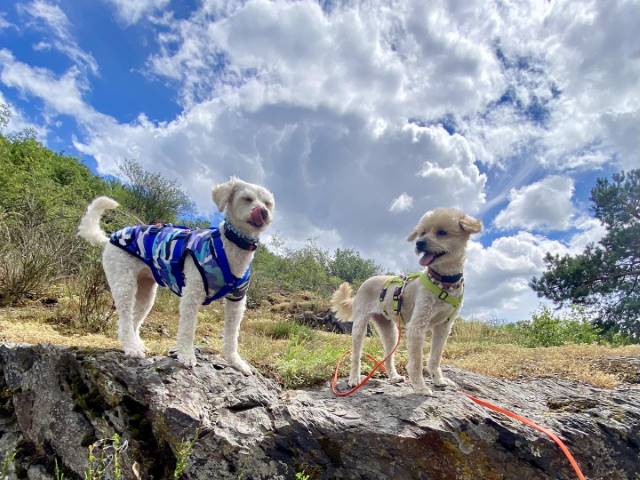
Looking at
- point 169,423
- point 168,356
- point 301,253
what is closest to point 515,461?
point 169,423

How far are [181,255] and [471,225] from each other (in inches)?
111

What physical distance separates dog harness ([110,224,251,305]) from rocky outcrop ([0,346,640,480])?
737 mm

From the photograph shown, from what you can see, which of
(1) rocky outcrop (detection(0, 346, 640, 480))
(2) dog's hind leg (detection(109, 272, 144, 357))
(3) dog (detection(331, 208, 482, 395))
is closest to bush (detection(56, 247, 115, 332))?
(1) rocky outcrop (detection(0, 346, 640, 480))

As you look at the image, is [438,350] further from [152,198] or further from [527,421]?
[152,198]

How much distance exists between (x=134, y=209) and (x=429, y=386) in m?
26.1

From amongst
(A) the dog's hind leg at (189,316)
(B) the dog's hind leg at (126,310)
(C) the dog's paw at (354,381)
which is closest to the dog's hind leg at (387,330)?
(C) the dog's paw at (354,381)

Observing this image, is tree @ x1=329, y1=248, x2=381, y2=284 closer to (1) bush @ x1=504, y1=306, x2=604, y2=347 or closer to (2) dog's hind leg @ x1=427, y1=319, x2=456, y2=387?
(1) bush @ x1=504, y1=306, x2=604, y2=347

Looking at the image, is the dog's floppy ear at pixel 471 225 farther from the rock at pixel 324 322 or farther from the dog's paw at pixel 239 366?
the rock at pixel 324 322

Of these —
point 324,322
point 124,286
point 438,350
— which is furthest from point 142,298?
point 324,322

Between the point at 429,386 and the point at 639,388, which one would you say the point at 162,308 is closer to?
the point at 429,386

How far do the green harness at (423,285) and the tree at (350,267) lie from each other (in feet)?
86.6

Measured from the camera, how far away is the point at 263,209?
3.75 meters

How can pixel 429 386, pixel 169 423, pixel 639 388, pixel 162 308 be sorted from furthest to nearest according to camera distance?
pixel 162 308 < pixel 639 388 < pixel 429 386 < pixel 169 423

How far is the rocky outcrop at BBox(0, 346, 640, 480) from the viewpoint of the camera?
3230mm
